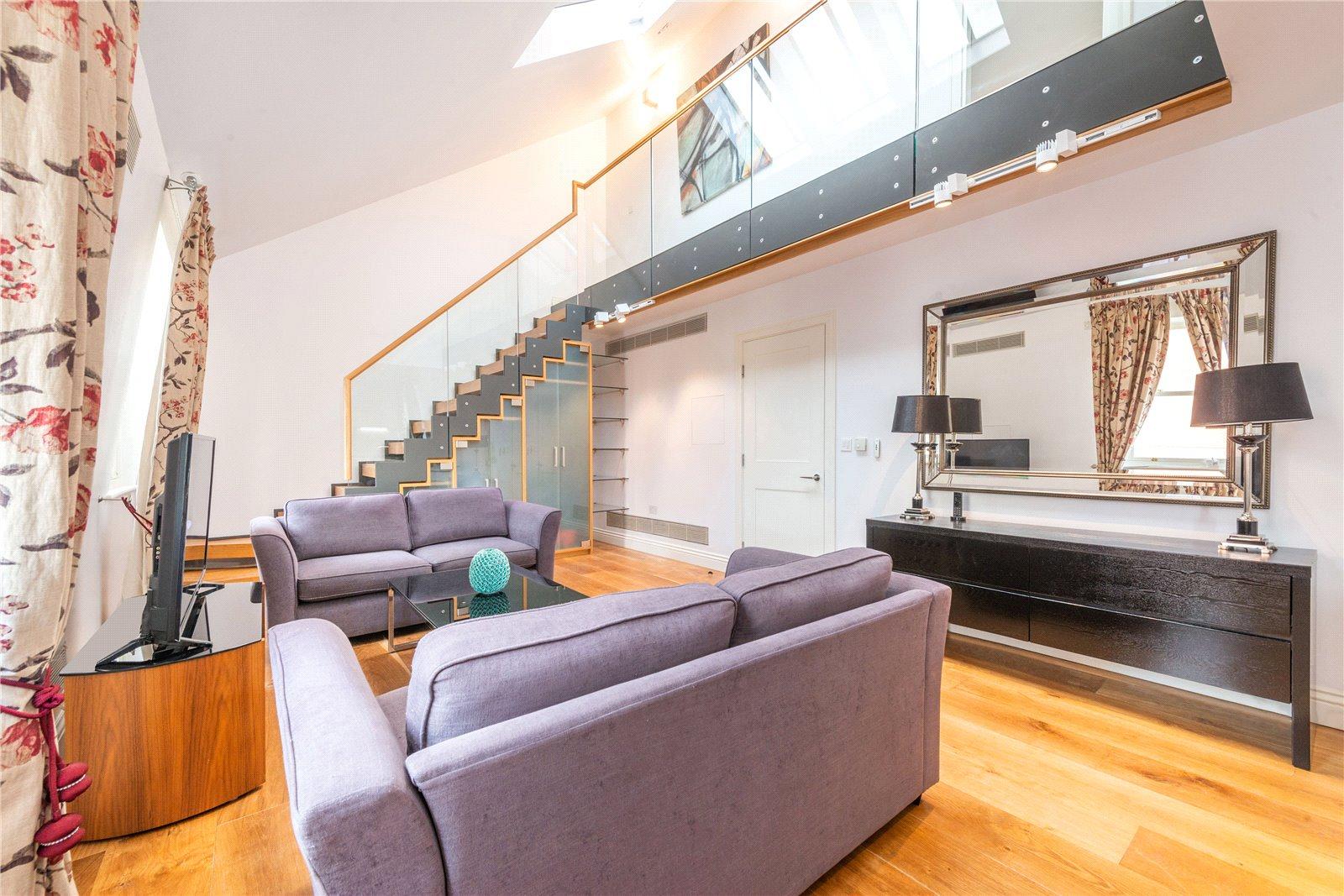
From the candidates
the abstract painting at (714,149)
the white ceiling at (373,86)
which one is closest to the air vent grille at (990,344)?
the white ceiling at (373,86)

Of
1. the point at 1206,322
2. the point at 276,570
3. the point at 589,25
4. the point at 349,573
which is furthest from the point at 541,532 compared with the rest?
the point at 589,25

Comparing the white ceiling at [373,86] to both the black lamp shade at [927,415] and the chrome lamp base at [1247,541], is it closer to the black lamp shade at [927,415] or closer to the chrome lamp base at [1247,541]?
the black lamp shade at [927,415]

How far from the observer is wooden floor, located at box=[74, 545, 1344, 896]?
1.49 m

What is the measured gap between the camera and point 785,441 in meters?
4.62

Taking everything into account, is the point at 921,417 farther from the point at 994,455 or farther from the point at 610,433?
the point at 610,433

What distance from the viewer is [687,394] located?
18.6 ft

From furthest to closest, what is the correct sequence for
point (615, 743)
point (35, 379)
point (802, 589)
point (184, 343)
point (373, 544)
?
point (373, 544) < point (184, 343) < point (802, 589) < point (615, 743) < point (35, 379)

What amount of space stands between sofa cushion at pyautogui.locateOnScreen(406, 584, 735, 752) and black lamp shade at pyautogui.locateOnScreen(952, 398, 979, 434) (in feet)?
8.66

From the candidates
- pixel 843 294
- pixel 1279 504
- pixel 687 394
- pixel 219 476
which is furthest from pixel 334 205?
pixel 1279 504

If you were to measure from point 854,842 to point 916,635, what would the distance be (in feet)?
1.83

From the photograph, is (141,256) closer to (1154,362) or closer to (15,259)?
(15,259)

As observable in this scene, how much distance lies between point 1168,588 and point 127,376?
16.3ft

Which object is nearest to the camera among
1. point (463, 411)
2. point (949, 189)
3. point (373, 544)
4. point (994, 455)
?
point (949, 189)

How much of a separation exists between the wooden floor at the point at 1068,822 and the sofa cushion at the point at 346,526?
1.28m
